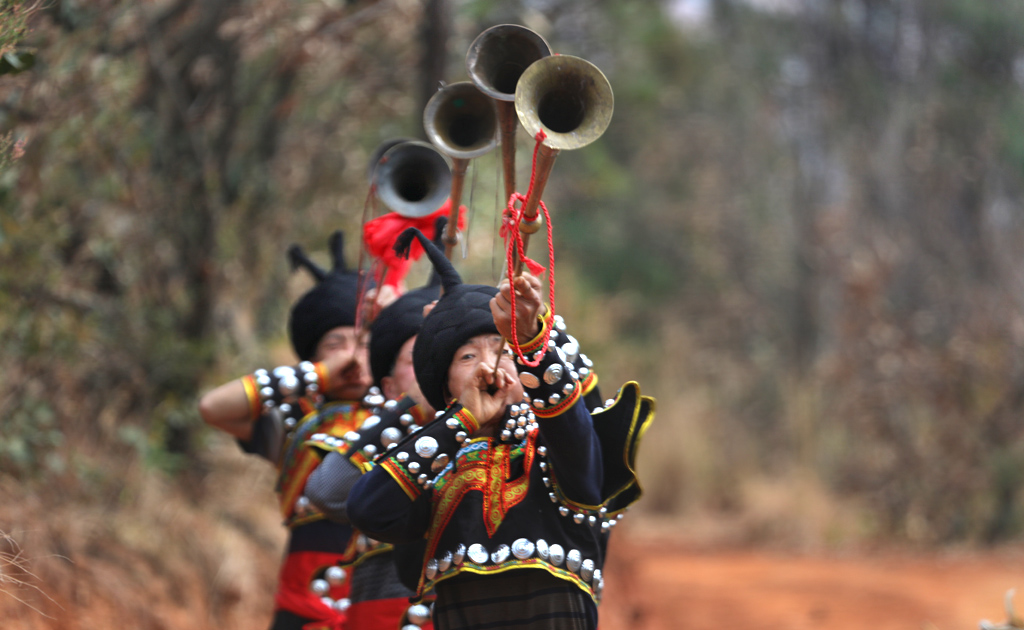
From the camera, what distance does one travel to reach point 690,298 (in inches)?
663

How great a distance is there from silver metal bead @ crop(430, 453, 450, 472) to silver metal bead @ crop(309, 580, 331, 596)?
1.08 metres

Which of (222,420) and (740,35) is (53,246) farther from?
(740,35)

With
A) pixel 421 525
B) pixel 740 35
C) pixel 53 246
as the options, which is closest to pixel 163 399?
pixel 53 246

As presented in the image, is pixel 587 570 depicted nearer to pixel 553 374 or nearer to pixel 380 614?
pixel 553 374

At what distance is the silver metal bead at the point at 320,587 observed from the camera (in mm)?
3490

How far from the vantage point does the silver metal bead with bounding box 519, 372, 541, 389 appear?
239cm

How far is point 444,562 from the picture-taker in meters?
2.63

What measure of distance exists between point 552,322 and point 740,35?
18748 millimetres

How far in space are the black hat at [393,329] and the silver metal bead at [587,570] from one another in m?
0.89

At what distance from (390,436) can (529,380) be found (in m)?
0.62

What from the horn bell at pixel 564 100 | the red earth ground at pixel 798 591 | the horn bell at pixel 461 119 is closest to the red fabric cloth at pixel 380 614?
the horn bell at pixel 461 119

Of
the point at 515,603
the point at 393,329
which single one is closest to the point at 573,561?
the point at 515,603

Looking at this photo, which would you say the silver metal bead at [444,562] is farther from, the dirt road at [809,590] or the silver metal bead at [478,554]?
the dirt road at [809,590]

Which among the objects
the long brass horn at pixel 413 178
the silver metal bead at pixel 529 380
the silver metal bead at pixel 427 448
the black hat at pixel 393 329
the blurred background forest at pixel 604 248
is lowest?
the silver metal bead at pixel 427 448
